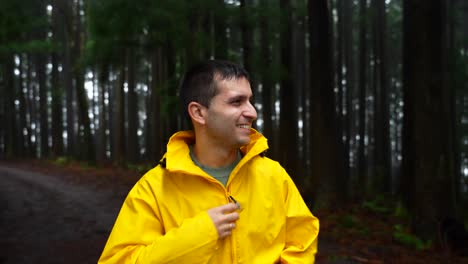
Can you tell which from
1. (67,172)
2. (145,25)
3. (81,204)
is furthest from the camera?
(67,172)

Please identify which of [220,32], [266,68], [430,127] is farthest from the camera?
[220,32]

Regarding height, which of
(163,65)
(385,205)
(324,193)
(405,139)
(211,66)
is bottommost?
(385,205)

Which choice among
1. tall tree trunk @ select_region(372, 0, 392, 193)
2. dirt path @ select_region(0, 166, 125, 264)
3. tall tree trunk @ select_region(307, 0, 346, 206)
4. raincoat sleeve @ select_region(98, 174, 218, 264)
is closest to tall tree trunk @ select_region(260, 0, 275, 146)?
tall tree trunk @ select_region(307, 0, 346, 206)

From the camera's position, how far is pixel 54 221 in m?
9.66

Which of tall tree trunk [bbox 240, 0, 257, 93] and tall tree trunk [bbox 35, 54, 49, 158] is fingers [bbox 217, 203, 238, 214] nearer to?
tall tree trunk [bbox 240, 0, 257, 93]

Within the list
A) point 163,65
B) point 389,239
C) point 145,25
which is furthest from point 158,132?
point 389,239

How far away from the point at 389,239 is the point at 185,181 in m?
7.68

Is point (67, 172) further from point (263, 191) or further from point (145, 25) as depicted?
point (263, 191)

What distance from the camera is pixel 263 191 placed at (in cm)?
231

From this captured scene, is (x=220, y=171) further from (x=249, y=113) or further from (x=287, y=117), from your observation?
(x=287, y=117)

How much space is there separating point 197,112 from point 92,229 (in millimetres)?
7279

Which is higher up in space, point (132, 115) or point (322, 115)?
point (322, 115)

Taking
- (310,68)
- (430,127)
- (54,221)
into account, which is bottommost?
(54,221)

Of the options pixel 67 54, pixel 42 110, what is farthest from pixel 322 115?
pixel 42 110
